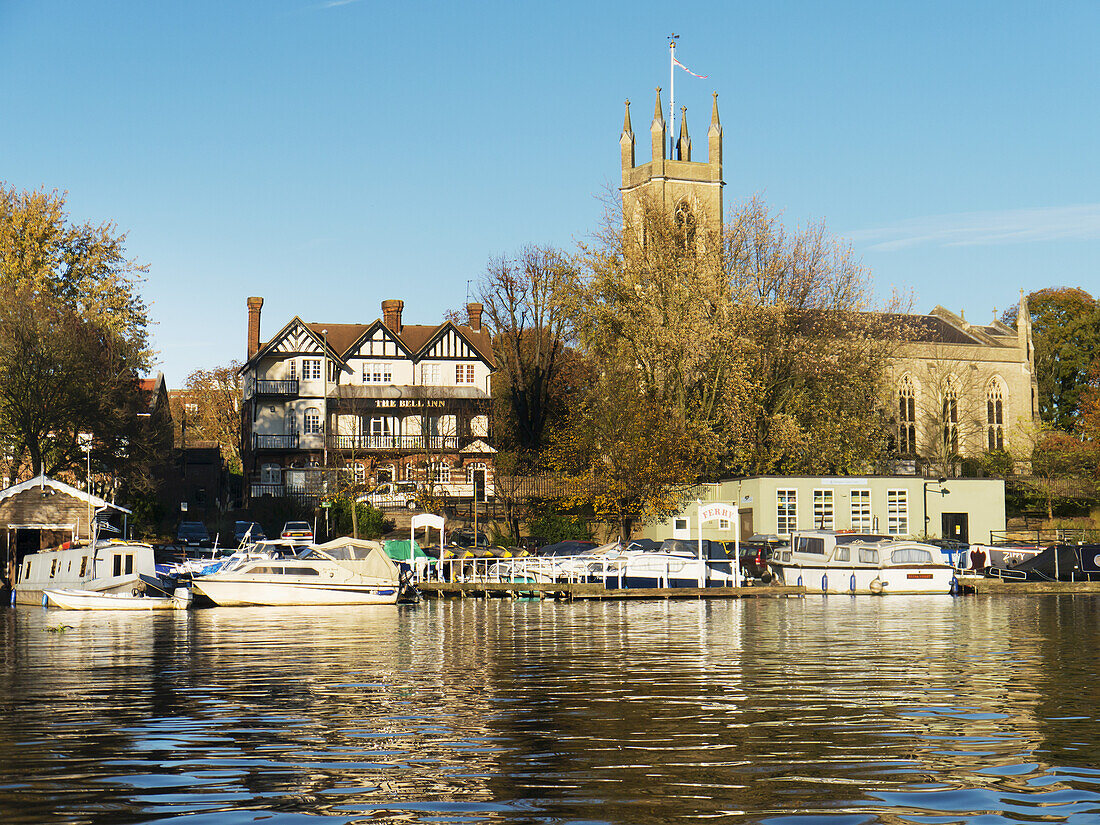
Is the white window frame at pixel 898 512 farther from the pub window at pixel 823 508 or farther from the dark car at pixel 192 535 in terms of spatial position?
the dark car at pixel 192 535

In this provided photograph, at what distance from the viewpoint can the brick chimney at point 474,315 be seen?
91.2m

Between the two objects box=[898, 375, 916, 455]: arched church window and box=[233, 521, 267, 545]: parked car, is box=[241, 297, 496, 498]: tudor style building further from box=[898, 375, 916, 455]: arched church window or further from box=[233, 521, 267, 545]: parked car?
box=[898, 375, 916, 455]: arched church window

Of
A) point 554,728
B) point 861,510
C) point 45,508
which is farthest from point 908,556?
point 554,728

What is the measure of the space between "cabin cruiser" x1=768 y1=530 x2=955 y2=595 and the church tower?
43.1 metres

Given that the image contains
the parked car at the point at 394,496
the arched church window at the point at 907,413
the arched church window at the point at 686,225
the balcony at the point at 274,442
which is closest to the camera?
the arched church window at the point at 686,225

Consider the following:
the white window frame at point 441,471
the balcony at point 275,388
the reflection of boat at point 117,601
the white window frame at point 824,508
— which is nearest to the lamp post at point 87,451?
the reflection of boat at point 117,601

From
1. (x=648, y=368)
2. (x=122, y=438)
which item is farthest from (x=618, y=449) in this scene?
(x=122, y=438)

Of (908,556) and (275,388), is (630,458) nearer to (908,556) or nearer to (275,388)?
(908,556)

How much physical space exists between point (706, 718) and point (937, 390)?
270 feet

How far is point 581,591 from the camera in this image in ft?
147

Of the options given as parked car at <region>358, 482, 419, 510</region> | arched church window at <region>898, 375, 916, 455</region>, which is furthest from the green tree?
parked car at <region>358, 482, 419, 510</region>

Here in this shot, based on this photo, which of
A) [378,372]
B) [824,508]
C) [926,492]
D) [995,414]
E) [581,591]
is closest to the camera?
[581,591]

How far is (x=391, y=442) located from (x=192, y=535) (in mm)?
20819

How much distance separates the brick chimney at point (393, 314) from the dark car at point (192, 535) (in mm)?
27540
